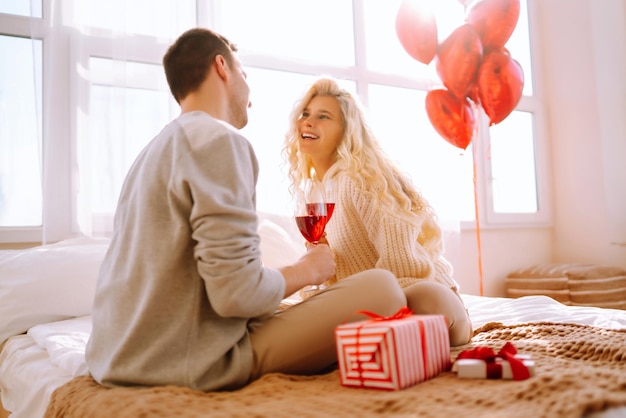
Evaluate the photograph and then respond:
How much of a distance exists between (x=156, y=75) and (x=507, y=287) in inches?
106

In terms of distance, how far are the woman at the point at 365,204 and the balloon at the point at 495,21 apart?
1518 millimetres

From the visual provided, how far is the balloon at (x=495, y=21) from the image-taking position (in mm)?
3098

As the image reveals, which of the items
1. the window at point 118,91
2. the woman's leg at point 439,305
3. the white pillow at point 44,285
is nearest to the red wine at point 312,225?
the woman's leg at point 439,305

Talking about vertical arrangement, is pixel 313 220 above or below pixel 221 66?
below

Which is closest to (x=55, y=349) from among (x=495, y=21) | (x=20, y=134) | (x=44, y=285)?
(x=44, y=285)

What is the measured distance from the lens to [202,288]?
1051mm

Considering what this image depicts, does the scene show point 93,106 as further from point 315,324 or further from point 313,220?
point 315,324

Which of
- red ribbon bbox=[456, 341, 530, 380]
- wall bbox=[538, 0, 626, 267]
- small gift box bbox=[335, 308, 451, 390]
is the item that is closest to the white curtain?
small gift box bbox=[335, 308, 451, 390]

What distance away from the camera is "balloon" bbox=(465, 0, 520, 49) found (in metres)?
3.10

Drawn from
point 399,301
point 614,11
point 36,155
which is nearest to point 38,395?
point 399,301

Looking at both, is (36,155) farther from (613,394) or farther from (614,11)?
(614,11)

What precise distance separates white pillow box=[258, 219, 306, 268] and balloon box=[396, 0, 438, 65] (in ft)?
4.46

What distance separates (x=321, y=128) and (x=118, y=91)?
39.8 inches

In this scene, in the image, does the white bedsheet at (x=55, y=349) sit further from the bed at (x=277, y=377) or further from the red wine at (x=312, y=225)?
the red wine at (x=312, y=225)
